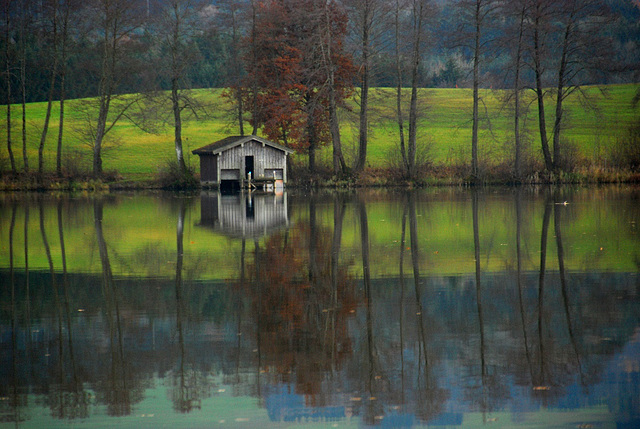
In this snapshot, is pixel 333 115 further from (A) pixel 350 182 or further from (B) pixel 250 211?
(B) pixel 250 211

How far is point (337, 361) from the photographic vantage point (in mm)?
7746

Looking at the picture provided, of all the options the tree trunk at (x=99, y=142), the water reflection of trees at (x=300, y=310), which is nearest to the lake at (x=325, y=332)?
the water reflection of trees at (x=300, y=310)

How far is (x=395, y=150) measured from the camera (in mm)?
54250

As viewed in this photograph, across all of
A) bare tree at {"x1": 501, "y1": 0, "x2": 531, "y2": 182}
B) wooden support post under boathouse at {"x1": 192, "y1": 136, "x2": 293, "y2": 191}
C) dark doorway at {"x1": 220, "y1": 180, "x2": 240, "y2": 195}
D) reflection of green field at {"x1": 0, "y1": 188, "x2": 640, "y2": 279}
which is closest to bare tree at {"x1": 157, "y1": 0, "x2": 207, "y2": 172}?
wooden support post under boathouse at {"x1": 192, "y1": 136, "x2": 293, "y2": 191}

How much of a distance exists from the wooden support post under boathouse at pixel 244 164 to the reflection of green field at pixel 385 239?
20.4 metres

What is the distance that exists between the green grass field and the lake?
4033 cm

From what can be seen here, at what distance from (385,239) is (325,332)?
387 inches

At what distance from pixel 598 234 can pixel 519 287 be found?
8232 millimetres

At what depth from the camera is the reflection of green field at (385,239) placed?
14.2m

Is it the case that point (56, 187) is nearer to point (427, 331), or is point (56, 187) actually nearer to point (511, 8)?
point (511, 8)

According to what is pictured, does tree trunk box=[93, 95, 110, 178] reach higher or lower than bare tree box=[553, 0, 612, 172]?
lower

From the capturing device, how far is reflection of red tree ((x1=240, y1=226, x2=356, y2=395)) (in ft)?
25.2

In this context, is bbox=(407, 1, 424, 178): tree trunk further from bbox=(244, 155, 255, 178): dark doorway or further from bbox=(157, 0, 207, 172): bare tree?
bbox=(157, 0, 207, 172): bare tree

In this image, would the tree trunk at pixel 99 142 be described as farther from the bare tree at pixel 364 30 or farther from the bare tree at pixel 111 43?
the bare tree at pixel 364 30
